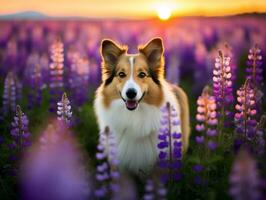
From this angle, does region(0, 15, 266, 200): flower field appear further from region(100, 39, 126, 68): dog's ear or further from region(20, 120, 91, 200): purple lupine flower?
region(100, 39, 126, 68): dog's ear

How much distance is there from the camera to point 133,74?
545 centimetres

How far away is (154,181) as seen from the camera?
320 centimetres

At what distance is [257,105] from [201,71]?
23.0 ft

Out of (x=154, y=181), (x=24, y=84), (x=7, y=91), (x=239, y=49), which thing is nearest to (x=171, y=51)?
(x=239, y=49)

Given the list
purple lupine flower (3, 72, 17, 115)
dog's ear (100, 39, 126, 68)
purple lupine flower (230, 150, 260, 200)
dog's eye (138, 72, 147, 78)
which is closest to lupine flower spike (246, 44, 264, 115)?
dog's eye (138, 72, 147, 78)

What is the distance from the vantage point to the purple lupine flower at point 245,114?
16.5 feet

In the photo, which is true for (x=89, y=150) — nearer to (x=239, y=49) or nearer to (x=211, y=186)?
(x=211, y=186)

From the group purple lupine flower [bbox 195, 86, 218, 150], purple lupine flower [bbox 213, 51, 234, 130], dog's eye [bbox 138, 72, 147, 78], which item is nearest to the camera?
purple lupine flower [bbox 195, 86, 218, 150]

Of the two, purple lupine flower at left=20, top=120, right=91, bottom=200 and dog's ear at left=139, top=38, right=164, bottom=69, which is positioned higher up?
dog's ear at left=139, top=38, right=164, bottom=69

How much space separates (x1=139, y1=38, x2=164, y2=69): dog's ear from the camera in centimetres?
577

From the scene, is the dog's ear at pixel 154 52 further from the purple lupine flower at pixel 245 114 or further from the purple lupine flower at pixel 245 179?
the purple lupine flower at pixel 245 179

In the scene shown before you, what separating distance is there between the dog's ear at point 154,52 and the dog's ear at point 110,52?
290 millimetres

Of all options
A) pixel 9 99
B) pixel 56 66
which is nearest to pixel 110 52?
pixel 56 66

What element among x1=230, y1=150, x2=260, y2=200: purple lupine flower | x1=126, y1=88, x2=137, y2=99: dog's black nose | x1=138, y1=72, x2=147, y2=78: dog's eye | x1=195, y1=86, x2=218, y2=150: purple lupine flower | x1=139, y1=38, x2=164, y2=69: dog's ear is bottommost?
x1=230, y1=150, x2=260, y2=200: purple lupine flower
